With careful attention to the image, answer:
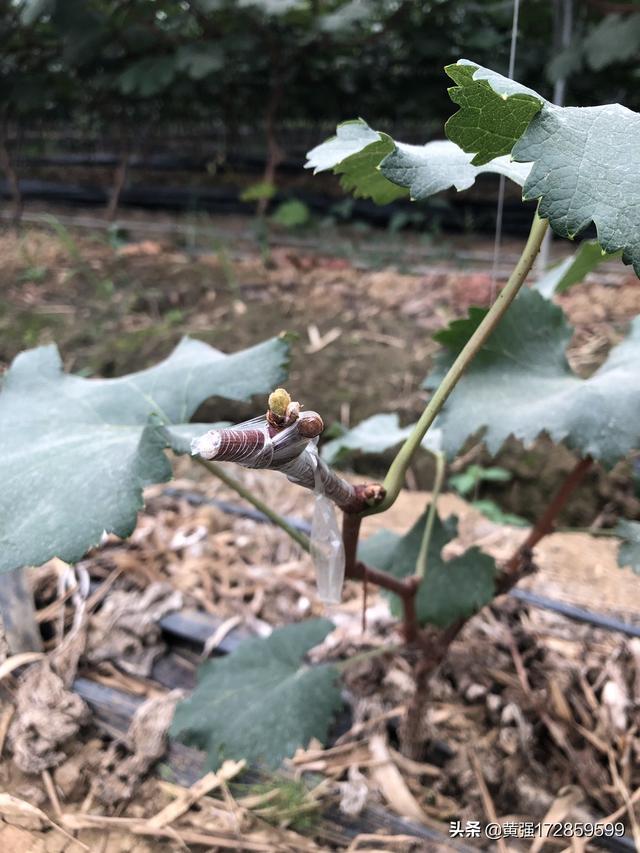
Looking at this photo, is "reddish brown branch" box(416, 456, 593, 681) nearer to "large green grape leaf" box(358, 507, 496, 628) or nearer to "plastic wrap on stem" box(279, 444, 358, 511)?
"large green grape leaf" box(358, 507, 496, 628)

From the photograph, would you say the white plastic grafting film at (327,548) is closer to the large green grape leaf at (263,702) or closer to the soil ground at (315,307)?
the large green grape leaf at (263,702)

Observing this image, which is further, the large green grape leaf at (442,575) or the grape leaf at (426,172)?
the large green grape leaf at (442,575)

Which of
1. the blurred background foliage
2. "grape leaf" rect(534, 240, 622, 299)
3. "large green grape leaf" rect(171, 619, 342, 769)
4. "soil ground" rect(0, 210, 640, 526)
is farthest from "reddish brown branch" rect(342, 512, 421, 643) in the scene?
the blurred background foliage

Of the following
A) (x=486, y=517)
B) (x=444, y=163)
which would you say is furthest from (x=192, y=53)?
(x=444, y=163)

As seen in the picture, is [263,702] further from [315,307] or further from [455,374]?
[315,307]

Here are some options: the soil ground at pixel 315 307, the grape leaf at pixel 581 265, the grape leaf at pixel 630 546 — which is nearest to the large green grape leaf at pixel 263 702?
→ the grape leaf at pixel 630 546

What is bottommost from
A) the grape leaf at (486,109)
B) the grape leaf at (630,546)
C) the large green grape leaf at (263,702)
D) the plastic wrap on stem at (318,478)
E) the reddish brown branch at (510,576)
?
the large green grape leaf at (263,702)
